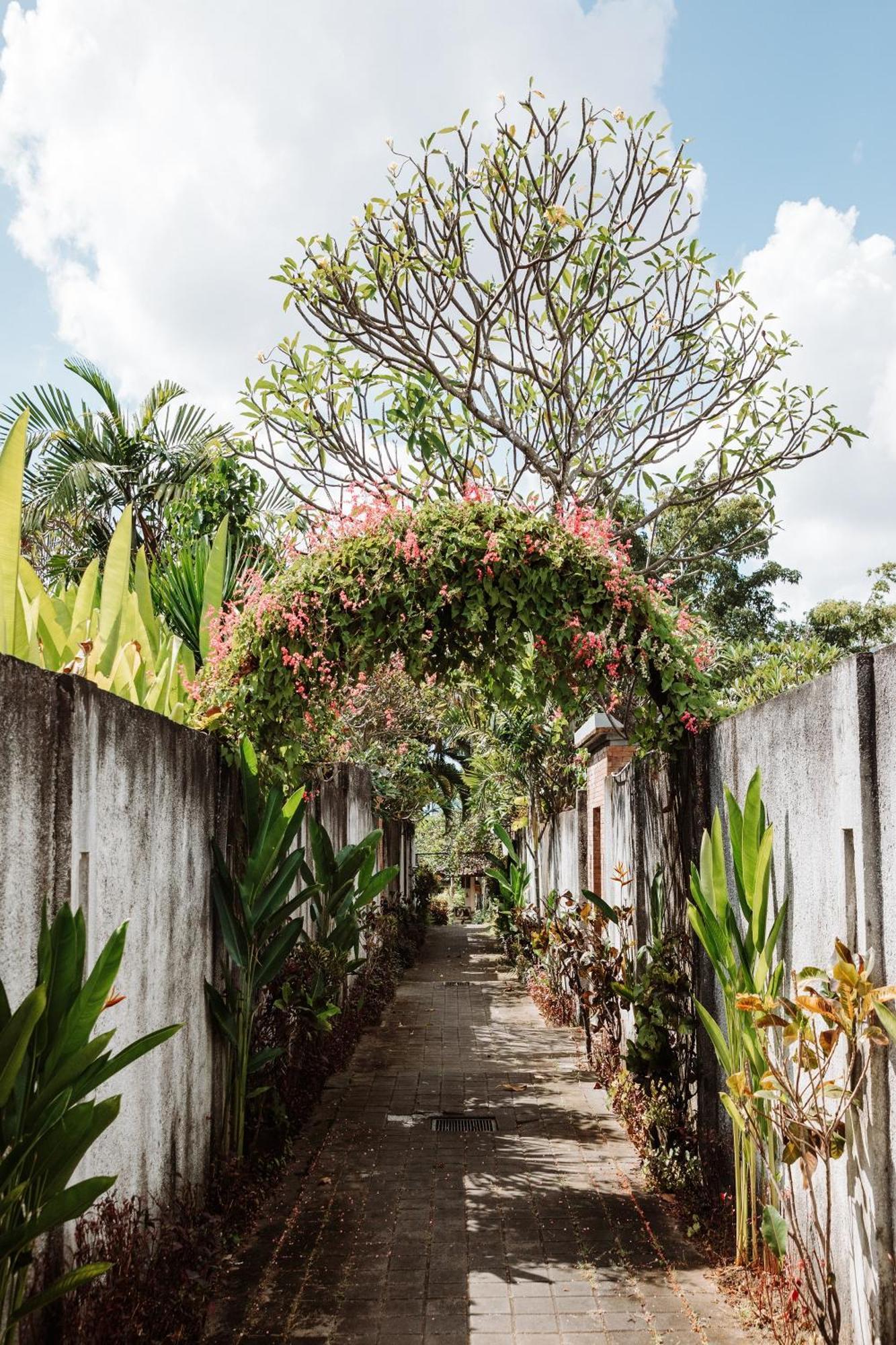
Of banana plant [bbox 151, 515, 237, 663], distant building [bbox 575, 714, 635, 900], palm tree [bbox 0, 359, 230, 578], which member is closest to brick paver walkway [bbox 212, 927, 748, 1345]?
distant building [bbox 575, 714, 635, 900]

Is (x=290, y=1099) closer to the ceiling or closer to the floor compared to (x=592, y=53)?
closer to the floor

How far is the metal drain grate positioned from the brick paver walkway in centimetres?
10

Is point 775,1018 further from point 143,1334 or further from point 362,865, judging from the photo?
point 362,865

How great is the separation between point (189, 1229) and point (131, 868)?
59.3 inches

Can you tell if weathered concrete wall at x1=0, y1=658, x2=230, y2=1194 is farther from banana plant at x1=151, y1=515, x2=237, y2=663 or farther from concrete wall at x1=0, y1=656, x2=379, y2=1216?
banana plant at x1=151, y1=515, x2=237, y2=663

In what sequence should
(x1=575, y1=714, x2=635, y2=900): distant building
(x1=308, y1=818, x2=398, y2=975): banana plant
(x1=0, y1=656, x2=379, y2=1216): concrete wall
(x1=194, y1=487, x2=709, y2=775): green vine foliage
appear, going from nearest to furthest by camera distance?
1. (x1=0, y1=656, x2=379, y2=1216): concrete wall
2. (x1=194, y1=487, x2=709, y2=775): green vine foliage
3. (x1=308, y1=818, x2=398, y2=975): banana plant
4. (x1=575, y1=714, x2=635, y2=900): distant building

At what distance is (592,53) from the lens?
25.8 ft

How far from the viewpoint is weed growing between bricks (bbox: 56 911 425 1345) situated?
3219mm

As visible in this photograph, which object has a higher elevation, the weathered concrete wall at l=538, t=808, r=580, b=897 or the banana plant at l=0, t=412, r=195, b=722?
the banana plant at l=0, t=412, r=195, b=722

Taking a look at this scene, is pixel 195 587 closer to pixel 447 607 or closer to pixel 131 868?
pixel 447 607

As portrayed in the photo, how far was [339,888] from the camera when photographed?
8180 mm

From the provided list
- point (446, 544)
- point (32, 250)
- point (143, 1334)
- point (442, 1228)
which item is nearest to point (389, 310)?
point (32, 250)

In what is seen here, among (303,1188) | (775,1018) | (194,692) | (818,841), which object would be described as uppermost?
(194,692)

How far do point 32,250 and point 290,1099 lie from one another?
5762 mm
